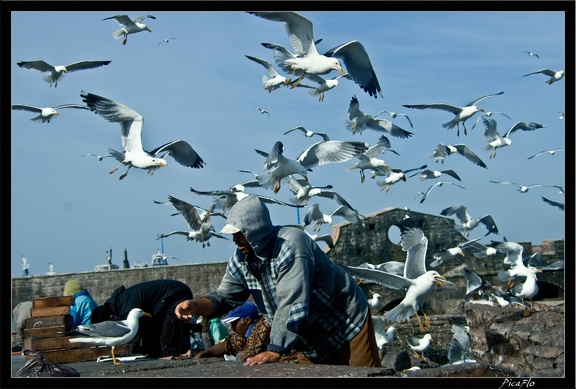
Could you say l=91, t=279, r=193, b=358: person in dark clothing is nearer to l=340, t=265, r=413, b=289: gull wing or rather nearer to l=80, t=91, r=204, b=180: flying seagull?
l=340, t=265, r=413, b=289: gull wing

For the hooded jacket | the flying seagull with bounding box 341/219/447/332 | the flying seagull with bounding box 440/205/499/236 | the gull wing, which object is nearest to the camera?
the hooded jacket

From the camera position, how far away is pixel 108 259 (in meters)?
27.6

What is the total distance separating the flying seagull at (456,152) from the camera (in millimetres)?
14023

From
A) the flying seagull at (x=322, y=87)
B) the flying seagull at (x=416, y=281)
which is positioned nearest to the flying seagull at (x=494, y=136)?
the flying seagull at (x=322, y=87)

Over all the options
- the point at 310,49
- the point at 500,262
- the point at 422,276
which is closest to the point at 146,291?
the point at 422,276

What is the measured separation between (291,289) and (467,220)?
15172 mm

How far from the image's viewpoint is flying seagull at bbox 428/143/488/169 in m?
14.0

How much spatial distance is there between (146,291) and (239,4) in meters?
3.39

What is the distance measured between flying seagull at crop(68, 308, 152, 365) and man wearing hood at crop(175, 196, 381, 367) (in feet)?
7.07

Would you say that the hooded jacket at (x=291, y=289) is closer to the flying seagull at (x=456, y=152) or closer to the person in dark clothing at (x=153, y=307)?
the person in dark clothing at (x=153, y=307)

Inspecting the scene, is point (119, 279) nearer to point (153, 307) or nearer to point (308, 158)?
point (308, 158)

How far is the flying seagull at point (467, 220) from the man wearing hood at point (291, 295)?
14159 millimetres

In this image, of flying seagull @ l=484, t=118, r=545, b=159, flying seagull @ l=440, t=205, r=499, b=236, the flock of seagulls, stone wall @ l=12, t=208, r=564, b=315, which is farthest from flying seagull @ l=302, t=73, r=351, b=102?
stone wall @ l=12, t=208, r=564, b=315

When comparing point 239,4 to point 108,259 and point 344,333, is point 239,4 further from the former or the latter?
point 108,259
